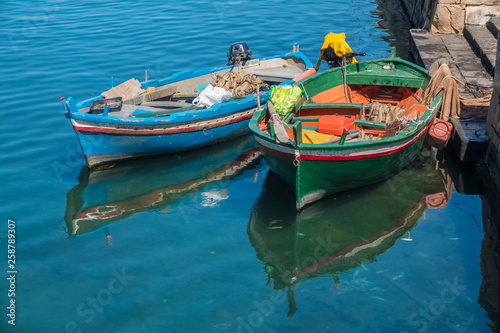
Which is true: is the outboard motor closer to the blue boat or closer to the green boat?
the blue boat

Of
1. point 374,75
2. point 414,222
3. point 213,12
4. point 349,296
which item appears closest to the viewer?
point 349,296

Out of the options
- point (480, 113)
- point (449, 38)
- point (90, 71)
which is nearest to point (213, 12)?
point (90, 71)

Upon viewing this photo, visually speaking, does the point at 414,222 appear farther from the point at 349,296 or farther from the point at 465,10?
the point at 465,10

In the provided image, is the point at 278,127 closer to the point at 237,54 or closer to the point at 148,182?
the point at 148,182

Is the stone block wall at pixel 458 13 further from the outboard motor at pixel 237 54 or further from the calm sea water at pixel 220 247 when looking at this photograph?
the calm sea water at pixel 220 247

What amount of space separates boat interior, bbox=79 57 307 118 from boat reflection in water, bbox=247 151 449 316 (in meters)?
3.08

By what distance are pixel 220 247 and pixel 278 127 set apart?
2.28 m

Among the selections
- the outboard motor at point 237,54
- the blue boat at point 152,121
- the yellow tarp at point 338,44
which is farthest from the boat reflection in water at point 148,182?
the yellow tarp at point 338,44

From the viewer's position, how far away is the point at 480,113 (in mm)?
11562

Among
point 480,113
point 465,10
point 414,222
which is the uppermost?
point 465,10

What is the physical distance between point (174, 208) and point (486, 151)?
6.10 meters

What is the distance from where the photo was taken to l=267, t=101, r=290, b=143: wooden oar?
8.91 m

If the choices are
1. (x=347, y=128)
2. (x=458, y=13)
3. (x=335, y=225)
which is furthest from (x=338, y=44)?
(x=458, y=13)

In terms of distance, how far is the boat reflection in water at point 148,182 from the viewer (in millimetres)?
10289
